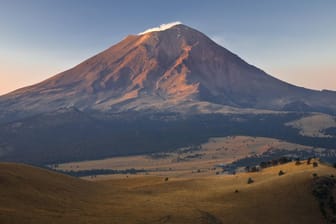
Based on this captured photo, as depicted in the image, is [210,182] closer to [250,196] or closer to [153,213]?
[250,196]

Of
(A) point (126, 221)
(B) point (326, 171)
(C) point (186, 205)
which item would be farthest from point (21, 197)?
(B) point (326, 171)

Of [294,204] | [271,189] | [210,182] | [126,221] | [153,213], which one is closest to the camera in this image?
[126,221]

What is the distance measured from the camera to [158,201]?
72.8 metres

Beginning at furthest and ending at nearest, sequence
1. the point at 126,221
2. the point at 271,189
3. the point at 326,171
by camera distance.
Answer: the point at 326,171 < the point at 271,189 < the point at 126,221

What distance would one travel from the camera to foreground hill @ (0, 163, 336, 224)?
5866 centimetres

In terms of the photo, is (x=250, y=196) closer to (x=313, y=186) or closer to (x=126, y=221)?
(x=313, y=186)

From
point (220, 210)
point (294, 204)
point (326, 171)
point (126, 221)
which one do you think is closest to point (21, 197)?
point (126, 221)

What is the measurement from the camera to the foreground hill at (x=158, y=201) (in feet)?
192

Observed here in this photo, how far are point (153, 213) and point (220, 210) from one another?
11298mm

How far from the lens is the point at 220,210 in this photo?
2640 inches

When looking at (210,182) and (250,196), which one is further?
(210,182)

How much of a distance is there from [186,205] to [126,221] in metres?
15.0

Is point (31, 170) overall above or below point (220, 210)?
above

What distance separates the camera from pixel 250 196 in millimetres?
74875
